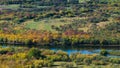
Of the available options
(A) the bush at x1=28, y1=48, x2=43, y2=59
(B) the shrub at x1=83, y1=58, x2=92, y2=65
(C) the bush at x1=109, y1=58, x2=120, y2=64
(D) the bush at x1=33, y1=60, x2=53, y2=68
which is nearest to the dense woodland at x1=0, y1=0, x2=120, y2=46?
(A) the bush at x1=28, y1=48, x2=43, y2=59

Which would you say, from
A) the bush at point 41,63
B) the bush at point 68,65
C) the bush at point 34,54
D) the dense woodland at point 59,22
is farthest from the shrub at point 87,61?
the dense woodland at point 59,22

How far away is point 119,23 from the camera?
80.8 meters

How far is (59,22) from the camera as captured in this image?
268 feet

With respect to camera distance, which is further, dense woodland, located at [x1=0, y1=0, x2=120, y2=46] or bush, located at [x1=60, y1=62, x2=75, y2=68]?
dense woodland, located at [x1=0, y1=0, x2=120, y2=46]

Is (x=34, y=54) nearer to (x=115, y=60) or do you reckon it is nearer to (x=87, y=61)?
(x=87, y=61)

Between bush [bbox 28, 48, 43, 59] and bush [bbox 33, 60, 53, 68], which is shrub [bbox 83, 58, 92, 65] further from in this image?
bush [bbox 28, 48, 43, 59]

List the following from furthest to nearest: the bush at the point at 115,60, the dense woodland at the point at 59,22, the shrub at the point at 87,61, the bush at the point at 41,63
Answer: the dense woodland at the point at 59,22 < the bush at the point at 115,60 < the shrub at the point at 87,61 < the bush at the point at 41,63

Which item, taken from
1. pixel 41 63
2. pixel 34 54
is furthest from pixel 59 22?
pixel 41 63

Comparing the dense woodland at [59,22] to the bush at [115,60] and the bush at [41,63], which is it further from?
the bush at [41,63]

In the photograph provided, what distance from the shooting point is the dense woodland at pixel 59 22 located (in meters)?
70.3

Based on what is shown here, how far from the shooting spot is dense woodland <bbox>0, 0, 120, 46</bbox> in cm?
7031

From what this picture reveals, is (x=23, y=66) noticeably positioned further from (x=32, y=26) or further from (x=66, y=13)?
(x=66, y=13)

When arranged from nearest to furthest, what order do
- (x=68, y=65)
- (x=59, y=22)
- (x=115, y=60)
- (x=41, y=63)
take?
(x=68, y=65) < (x=41, y=63) < (x=115, y=60) < (x=59, y=22)

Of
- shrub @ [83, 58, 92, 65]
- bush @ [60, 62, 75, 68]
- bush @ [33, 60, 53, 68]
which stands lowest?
shrub @ [83, 58, 92, 65]
